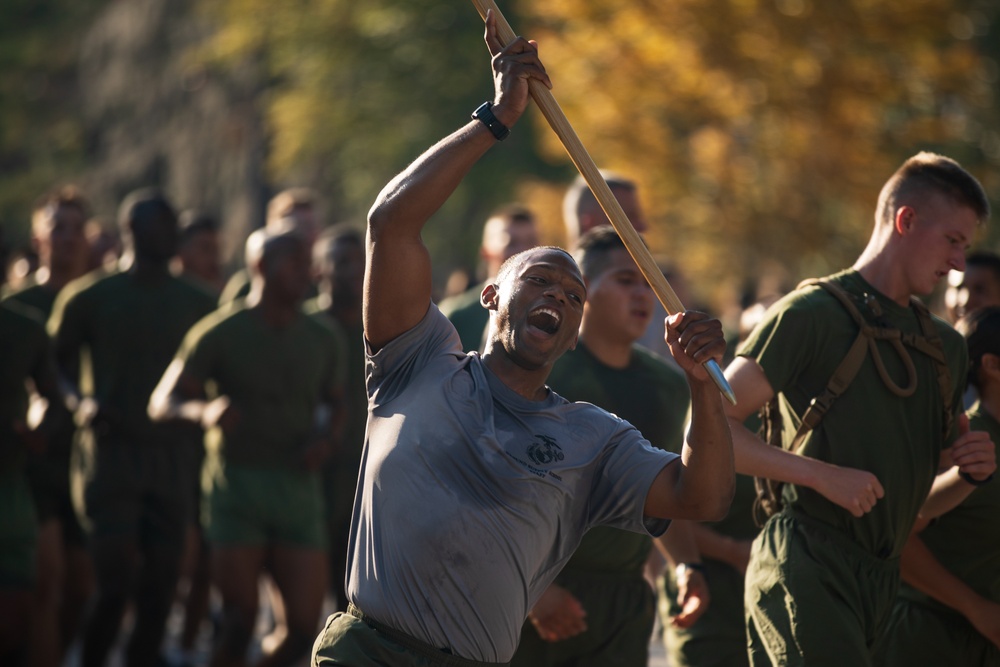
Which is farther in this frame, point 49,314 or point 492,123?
point 49,314

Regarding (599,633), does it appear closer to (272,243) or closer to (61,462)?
(272,243)

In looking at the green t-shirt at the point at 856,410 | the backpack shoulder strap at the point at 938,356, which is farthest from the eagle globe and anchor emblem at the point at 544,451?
the backpack shoulder strap at the point at 938,356

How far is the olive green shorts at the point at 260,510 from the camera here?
8.40 meters

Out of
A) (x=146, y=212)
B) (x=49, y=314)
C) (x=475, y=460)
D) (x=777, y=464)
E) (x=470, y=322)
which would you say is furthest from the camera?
(x=49, y=314)

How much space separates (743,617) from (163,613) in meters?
3.71

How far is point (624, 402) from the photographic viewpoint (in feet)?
20.6

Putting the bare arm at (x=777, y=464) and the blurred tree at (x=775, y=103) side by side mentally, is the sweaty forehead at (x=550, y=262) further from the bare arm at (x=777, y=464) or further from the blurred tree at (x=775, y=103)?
the blurred tree at (x=775, y=103)

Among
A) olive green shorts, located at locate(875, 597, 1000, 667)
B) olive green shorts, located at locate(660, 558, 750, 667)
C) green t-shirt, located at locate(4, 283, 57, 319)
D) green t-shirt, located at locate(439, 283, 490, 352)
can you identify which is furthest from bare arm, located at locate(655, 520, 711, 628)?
green t-shirt, located at locate(4, 283, 57, 319)

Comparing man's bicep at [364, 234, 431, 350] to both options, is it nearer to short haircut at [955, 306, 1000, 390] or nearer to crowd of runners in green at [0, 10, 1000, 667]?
crowd of runners in green at [0, 10, 1000, 667]

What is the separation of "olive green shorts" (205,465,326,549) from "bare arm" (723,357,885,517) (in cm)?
370

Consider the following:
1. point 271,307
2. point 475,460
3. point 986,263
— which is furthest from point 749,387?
point 271,307

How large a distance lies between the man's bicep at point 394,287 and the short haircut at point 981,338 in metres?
2.74

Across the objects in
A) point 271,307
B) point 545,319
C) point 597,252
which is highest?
point 545,319

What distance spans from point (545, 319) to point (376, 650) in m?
1.00
